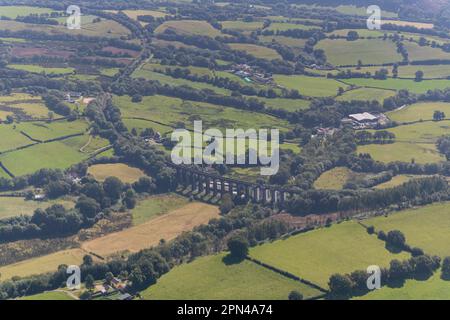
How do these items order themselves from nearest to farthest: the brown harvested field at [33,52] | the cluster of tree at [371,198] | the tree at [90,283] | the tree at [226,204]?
the tree at [90,283] < the cluster of tree at [371,198] < the tree at [226,204] < the brown harvested field at [33,52]

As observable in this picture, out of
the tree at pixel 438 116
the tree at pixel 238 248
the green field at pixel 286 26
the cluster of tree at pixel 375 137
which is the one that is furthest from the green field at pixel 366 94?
the tree at pixel 238 248

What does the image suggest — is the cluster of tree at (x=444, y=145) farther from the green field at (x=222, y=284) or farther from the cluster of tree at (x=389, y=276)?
the green field at (x=222, y=284)

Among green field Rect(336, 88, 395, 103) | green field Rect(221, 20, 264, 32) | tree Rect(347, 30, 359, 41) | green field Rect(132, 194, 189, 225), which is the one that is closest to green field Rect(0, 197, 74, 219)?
green field Rect(132, 194, 189, 225)

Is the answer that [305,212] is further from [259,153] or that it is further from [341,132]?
[341,132]

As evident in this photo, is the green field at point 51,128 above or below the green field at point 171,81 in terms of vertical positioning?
below

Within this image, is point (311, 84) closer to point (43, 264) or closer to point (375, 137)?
point (375, 137)

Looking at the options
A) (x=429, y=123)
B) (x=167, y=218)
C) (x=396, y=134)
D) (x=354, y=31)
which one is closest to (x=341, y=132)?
(x=396, y=134)
